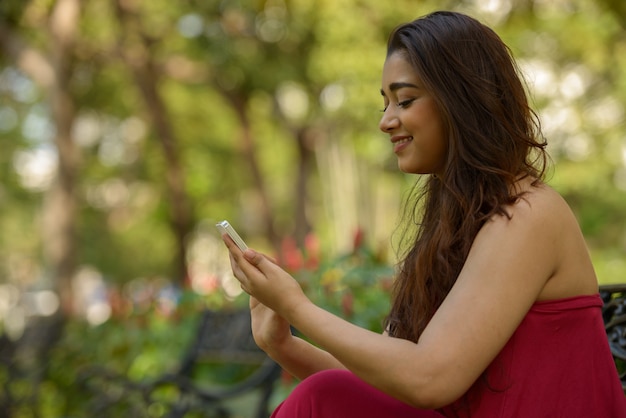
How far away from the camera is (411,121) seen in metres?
1.92

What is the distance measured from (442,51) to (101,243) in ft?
105

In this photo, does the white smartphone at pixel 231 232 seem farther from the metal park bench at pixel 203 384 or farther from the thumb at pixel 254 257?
the metal park bench at pixel 203 384

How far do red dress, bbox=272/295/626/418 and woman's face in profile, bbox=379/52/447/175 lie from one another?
1.18 feet

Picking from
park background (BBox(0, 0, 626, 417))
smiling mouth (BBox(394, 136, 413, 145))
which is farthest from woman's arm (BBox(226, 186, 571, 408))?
park background (BBox(0, 0, 626, 417))

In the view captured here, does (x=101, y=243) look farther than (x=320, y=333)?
Yes

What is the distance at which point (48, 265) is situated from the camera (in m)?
12.1

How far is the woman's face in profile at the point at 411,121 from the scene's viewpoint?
6.29 ft

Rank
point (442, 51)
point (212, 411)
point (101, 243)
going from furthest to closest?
point (101, 243) → point (212, 411) → point (442, 51)

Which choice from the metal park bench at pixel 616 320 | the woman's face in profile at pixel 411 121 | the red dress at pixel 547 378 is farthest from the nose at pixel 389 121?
the metal park bench at pixel 616 320

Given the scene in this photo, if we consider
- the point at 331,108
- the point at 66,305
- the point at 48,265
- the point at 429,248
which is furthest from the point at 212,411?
the point at 331,108

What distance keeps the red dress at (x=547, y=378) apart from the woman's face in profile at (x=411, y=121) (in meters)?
0.36

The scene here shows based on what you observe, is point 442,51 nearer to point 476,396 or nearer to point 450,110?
point 450,110

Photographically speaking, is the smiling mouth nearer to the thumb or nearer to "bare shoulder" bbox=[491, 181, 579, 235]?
"bare shoulder" bbox=[491, 181, 579, 235]

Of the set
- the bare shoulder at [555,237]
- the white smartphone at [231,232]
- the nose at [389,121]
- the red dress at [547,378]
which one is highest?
the nose at [389,121]
